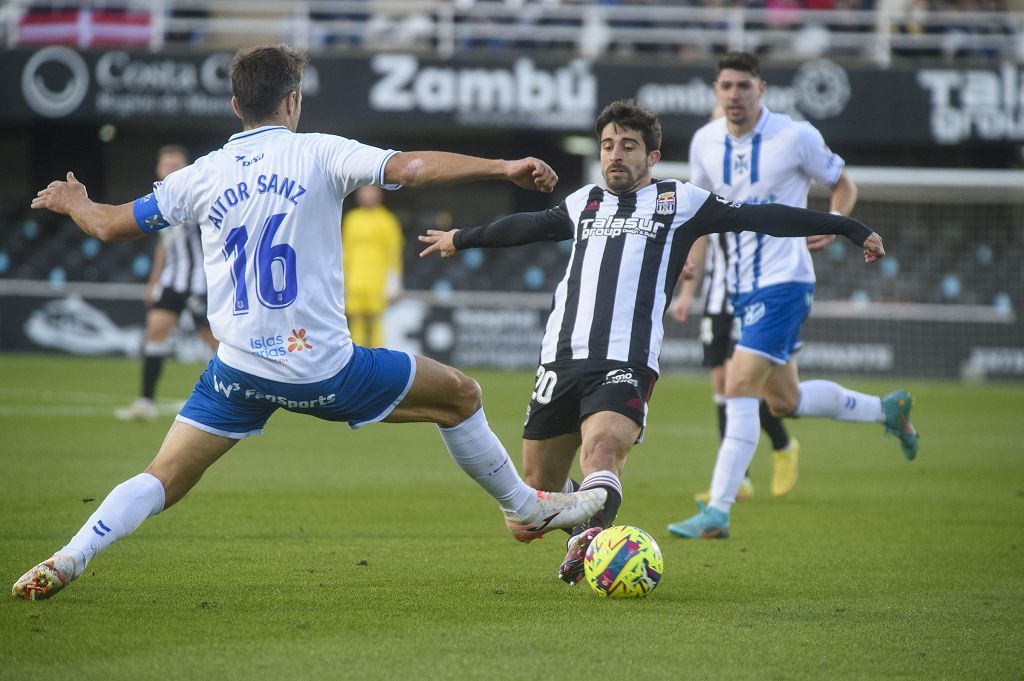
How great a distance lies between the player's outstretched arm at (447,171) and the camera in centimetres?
456

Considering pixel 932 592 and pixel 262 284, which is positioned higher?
pixel 262 284

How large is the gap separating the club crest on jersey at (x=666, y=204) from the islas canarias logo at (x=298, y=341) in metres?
1.88

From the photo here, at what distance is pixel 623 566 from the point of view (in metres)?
5.16

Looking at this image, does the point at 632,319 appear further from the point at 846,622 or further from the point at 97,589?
the point at 97,589

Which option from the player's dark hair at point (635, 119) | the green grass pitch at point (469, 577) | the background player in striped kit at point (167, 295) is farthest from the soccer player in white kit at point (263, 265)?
the background player in striped kit at point (167, 295)

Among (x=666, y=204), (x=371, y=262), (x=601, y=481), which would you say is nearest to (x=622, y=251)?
(x=666, y=204)

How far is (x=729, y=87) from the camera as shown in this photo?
7398mm

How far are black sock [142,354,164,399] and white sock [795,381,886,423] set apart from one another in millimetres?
6099

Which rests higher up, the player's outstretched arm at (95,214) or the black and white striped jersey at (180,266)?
the player's outstretched arm at (95,214)

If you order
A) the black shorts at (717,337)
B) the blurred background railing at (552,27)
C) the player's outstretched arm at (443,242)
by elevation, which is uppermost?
the blurred background railing at (552,27)

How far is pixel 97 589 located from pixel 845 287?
1633cm

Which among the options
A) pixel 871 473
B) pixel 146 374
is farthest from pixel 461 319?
pixel 871 473

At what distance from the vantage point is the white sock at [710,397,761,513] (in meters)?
6.89

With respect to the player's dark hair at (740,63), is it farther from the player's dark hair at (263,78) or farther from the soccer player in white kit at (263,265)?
the player's dark hair at (263,78)
